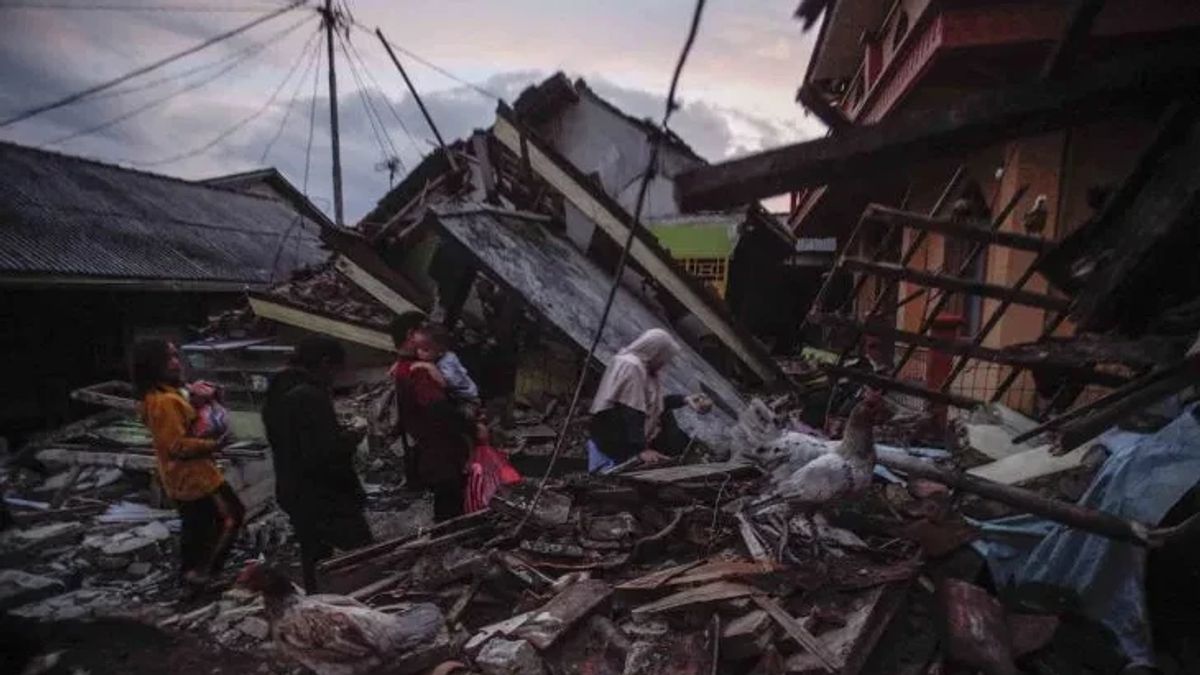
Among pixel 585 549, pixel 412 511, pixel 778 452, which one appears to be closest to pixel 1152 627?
pixel 778 452

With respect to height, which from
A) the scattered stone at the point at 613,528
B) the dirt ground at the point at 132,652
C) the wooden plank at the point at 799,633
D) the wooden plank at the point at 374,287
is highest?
the wooden plank at the point at 374,287

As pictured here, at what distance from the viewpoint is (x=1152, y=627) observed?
3.04 m

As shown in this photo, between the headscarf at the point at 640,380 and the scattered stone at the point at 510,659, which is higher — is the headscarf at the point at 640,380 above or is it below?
above

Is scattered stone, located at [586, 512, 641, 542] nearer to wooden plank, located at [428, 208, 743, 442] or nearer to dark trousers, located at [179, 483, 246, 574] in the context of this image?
wooden plank, located at [428, 208, 743, 442]

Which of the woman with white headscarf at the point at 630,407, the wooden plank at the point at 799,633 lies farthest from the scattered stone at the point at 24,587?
the wooden plank at the point at 799,633

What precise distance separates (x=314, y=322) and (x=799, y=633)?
27.9 feet

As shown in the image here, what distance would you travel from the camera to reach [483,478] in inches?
184

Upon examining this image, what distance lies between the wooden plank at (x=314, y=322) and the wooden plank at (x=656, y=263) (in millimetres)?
3433

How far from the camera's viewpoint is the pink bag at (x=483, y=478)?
4641 mm

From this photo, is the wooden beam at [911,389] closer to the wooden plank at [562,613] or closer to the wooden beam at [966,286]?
the wooden beam at [966,286]

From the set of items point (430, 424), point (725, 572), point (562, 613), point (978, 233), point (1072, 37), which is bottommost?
point (562, 613)

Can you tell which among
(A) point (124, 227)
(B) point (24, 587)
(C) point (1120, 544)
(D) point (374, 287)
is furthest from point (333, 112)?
(C) point (1120, 544)

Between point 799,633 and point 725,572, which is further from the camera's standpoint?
point 725,572

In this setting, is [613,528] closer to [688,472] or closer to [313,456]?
[688,472]
